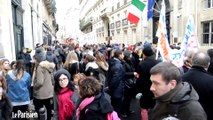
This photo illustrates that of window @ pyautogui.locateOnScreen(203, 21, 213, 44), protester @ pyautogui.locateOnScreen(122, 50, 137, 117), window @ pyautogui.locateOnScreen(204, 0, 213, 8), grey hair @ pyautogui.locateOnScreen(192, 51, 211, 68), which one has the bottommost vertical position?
protester @ pyautogui.locateOnScreen(122, 50, 137, 117)

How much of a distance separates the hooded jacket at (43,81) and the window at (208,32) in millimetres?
11857

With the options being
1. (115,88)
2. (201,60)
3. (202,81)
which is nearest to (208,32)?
(115,88)

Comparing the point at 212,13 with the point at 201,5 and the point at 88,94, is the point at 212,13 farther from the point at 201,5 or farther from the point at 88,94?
the point at 88,94

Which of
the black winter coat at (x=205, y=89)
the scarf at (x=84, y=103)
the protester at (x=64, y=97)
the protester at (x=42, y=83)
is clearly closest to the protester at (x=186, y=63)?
the black winter coat at (x=205, y=89)

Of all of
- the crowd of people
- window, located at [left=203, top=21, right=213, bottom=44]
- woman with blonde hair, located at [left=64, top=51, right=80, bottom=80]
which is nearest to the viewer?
the crowd of people

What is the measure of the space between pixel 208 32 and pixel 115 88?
10.8 metres

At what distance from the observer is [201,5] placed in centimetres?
1518

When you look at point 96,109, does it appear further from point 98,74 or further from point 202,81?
point 98,74

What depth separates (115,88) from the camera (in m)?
6.23

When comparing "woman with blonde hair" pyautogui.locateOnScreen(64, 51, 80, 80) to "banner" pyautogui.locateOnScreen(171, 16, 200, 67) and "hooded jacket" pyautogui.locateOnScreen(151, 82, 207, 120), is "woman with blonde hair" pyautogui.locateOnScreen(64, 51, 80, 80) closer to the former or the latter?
"banner" pyautogui.locateOnScreen(171, 16, 200, 67)

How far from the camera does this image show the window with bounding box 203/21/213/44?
15.0 m

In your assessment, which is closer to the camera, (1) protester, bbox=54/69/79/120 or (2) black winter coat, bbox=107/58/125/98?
(1) protester, bbox=54/69/79/120

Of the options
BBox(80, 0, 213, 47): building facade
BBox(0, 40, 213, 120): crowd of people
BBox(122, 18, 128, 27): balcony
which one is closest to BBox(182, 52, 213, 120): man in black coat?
BBox(0, 40, 213, 120): crowd of people

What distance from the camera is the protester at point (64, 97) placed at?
3.92 m
